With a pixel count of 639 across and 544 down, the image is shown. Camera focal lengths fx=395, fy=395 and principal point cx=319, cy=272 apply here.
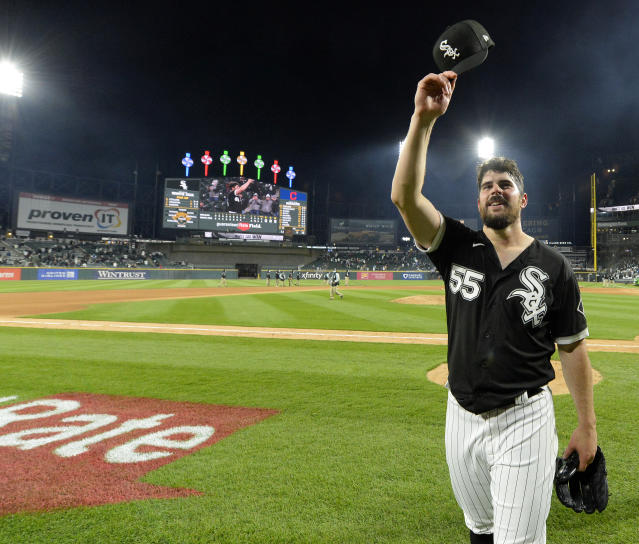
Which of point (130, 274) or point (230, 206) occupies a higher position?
point (230, 206)

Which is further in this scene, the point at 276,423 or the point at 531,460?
the point at 276,423

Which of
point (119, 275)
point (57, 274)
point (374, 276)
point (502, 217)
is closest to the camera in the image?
point (502, 217)

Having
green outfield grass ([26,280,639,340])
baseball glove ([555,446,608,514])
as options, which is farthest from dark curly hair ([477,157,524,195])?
green outfield grass ([26,280,639,340])

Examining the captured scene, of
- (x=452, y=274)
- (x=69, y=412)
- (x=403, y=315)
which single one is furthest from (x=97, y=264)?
(x=452, y=274)

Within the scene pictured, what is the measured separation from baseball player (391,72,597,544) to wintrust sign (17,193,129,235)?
195 ft

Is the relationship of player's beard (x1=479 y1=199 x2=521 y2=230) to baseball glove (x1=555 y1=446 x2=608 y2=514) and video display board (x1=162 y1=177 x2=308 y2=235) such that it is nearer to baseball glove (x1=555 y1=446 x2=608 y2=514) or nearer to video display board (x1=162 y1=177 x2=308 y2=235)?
baseball glove (x1=555 y1=446 x2=608 y2=514)

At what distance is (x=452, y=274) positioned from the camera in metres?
1.94

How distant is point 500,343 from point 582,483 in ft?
2.74

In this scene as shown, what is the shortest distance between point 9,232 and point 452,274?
60407mm

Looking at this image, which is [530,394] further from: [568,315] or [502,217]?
[502,217]

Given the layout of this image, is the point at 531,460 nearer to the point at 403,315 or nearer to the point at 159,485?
the point at 159,485

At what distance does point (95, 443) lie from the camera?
3719 millimetres

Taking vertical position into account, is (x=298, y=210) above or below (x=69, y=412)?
above

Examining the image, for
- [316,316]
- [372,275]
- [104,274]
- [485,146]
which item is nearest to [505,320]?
[316,316]
